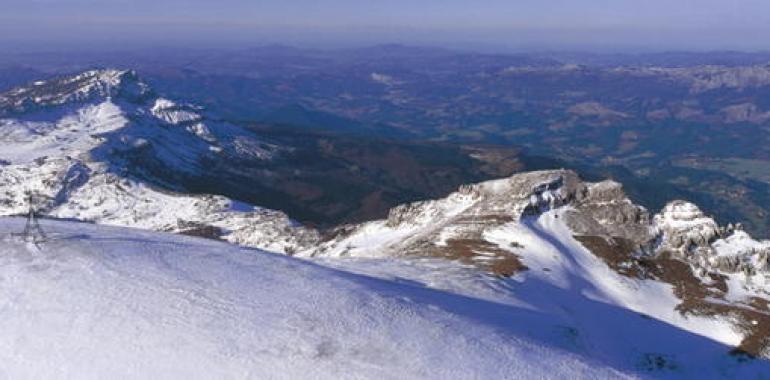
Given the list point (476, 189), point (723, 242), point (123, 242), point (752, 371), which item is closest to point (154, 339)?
point (123, 242)

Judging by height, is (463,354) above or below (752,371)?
above

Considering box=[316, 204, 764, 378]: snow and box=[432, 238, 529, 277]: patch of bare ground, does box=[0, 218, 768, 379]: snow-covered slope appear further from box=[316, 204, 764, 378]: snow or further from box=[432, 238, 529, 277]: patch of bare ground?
box=[432, 238, 529, 277]: patch of bare ground

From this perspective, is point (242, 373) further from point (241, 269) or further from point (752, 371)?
point (752, 371)

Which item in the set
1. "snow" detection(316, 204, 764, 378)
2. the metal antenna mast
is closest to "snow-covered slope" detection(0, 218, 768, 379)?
the metal antenna mast

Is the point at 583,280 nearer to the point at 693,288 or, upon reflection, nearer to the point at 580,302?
the point at 580,302

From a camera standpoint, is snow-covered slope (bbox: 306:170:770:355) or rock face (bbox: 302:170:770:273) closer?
snow-covered slope (bbox: 306:170:770:355)

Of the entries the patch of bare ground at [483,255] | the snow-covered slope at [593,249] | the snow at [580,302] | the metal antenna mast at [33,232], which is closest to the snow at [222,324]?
the metal antenna mast at [33,232]
